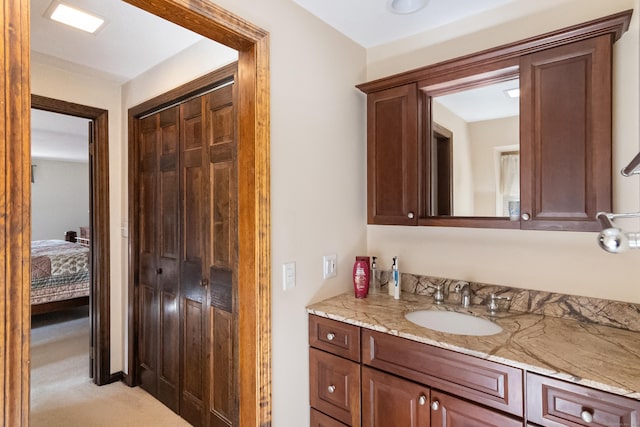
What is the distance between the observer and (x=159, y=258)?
2.53 meters

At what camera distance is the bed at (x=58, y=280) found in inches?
153

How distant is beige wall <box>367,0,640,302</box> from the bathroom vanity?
0.19 metres

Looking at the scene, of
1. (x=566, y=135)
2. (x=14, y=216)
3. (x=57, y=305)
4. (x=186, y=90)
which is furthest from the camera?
(x=57, y=305)

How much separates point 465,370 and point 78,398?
282 centimetres

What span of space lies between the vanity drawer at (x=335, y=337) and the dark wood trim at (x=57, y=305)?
12.8 feet

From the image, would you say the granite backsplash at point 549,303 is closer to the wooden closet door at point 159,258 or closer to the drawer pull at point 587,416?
the drawer pull at point 587,416

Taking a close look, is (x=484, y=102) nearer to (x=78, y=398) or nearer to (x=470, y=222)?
(x=470, y=222)

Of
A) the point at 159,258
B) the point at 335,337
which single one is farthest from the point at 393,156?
the point at 159,258

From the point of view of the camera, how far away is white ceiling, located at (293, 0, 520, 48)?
1.67 metres

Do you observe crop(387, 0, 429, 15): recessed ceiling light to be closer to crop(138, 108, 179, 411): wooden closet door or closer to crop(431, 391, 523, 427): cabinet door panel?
crop(138, 108, 179, 411): wooden closet door

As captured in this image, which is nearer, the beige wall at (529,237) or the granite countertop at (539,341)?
the granite countertop at (539,341)

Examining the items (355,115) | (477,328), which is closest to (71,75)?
(355,115)

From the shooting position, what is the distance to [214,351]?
2051 mm

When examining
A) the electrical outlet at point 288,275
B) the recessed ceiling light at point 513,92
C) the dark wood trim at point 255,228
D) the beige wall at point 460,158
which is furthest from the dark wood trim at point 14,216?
the recessed ceiling light at point 513,92
